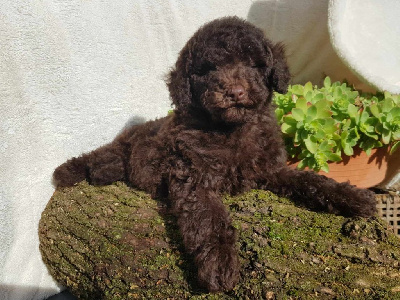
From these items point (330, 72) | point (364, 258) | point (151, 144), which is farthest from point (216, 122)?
point (330, 72)

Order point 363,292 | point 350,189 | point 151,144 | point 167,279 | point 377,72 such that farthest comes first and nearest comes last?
point 377,72 < point 151,144 < point 350,189 < point 167,279 < point 363,292

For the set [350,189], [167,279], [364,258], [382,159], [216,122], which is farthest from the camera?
[382,159]

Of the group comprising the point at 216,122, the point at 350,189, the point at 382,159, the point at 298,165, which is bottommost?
the point at 382,159

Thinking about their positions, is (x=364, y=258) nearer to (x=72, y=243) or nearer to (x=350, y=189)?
(x=350, y=189)

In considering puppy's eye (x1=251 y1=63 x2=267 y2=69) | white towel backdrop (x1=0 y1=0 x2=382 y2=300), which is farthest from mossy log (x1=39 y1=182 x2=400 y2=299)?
puppy's eye (x1=251 y1=63 x2=267 y2=69)

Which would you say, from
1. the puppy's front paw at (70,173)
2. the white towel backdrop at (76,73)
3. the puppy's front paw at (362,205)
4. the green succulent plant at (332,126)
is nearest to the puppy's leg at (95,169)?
the puppy's front paw at (70,173)

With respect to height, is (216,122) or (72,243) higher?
(216,122)

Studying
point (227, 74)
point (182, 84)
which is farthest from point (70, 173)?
point (227, 74)
